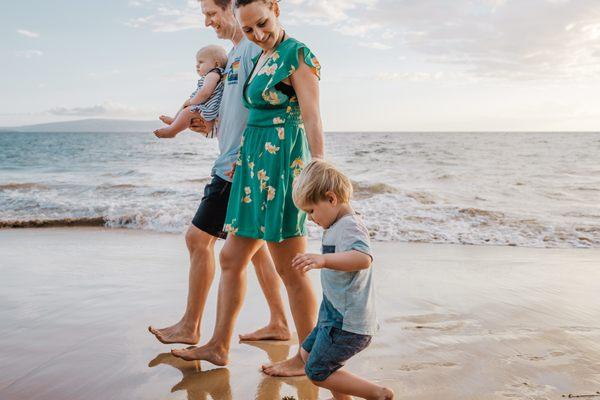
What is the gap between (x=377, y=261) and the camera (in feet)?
19.9

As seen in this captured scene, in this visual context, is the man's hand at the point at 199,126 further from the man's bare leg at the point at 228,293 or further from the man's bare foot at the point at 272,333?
the man's bare foot at the point at 272,333

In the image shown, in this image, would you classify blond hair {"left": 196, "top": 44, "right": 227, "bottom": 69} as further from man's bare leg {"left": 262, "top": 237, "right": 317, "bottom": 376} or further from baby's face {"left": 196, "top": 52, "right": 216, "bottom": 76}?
man's bare leg {"left": 262, "top": 237, "right": 317, "bottom": 376}

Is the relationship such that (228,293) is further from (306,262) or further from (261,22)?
(261,22)

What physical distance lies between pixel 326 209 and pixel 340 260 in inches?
9.7

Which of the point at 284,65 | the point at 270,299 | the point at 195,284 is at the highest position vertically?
the point at 284,65

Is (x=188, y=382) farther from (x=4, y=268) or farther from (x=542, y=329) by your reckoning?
(x=4, y=268)

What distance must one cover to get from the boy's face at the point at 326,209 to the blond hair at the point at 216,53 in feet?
4.66

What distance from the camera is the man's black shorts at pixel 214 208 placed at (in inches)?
121

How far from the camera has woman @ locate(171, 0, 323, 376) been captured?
99.7 inches

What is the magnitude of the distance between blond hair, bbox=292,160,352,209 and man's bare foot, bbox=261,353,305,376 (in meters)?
1.08

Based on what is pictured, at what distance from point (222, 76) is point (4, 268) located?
345 cm

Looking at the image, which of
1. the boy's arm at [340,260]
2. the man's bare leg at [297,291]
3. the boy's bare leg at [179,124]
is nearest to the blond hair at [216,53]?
the boy's bare leg at [179,124]

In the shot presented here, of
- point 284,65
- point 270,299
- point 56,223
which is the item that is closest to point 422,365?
point 270,299

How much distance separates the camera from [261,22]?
2506 millimetres
